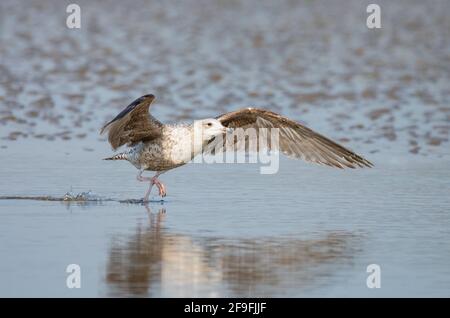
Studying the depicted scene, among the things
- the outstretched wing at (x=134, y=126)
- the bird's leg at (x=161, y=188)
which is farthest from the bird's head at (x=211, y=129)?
the bird's leg at (x=161, y=188)

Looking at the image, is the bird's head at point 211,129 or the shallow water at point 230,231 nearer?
the shallow water at point 230,231

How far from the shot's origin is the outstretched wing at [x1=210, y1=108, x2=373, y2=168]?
12852mm

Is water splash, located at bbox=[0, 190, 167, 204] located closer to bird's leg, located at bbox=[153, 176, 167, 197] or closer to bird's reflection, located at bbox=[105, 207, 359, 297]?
bird's leg, located at bbox=[153, 176, 167, 197]

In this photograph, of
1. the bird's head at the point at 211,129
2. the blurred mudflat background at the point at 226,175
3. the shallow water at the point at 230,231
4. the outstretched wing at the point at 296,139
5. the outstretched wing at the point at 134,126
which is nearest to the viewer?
the shallow water at the point at 230,231

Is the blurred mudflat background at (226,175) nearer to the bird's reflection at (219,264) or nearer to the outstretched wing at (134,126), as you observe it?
the bird's reflection at (219,264)

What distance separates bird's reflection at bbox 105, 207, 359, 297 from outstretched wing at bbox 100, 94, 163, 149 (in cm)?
139

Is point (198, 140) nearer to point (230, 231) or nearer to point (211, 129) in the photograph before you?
point (211, 129)

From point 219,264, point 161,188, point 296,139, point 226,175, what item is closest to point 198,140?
point 161,188

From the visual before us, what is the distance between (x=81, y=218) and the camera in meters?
Result: 11.3

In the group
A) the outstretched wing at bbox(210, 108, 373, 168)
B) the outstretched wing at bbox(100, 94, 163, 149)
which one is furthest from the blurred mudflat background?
the outstretched wing at bbox(100, 94, 163, 149)

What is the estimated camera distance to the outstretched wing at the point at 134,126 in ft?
38.7

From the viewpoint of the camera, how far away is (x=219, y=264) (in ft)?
31.3
